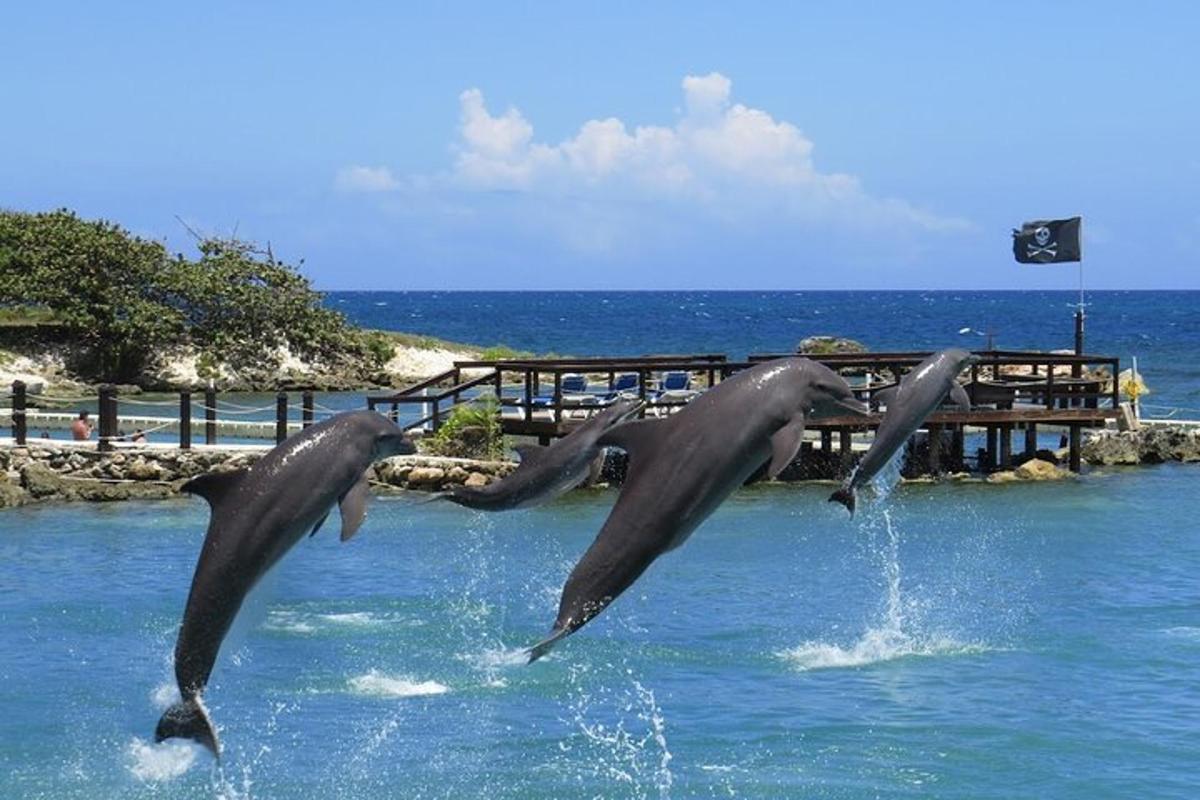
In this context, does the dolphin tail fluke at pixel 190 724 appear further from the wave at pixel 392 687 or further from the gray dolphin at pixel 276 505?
the wave at pixel 392 687

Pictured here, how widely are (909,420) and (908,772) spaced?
954 centimetres

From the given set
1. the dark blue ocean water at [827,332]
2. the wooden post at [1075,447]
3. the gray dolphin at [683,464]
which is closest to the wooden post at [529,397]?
the wooden post at [1075,447]

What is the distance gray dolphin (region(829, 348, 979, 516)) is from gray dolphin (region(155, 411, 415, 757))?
1.89 meters

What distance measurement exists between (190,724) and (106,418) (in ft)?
91.6

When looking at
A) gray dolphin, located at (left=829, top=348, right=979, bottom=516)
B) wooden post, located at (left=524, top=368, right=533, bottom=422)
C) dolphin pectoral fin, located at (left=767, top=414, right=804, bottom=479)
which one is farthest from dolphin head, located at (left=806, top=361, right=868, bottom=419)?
wooden post, located at (left=524, top=368, right=533, bottom=422)

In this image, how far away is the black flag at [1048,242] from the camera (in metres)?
43.5

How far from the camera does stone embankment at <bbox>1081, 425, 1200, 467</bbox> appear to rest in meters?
40.2

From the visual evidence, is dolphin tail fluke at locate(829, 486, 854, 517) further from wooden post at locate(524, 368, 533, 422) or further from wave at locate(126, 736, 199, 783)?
wooden post at locate(524, 368, 533, 422)

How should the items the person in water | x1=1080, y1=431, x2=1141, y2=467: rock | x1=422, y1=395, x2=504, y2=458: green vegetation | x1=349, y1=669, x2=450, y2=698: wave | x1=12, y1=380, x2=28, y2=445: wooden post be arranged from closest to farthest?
x1=349, y1=669, x2=450, y2=698: wave < x1=422, y1=395, x2=504, y2=458: green vegetation < x1=12, y1=380, x2=28, y2=445: wooden post < the person in water < x1=1080, y1=431, x2=1141, y2=467: rock

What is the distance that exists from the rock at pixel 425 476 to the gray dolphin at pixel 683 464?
26.3 metres

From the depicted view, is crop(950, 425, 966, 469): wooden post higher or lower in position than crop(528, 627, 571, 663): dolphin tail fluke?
lower

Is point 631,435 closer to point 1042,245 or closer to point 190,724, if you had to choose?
point 190,724

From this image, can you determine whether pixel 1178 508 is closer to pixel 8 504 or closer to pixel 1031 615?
pixel 1031 615

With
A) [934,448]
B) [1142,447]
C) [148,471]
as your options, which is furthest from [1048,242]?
[148,471]
